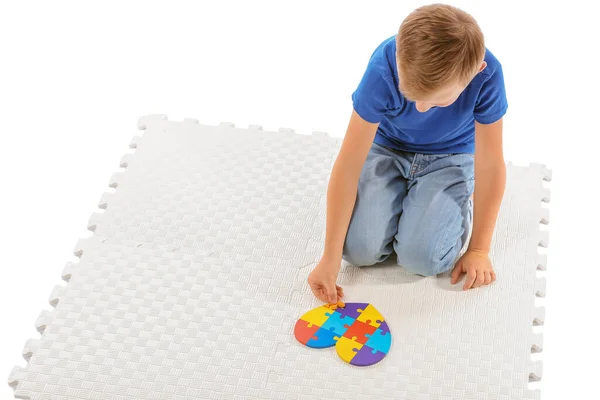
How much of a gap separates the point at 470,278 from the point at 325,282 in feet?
0.89

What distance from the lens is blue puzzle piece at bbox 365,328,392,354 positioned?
5.45 feet

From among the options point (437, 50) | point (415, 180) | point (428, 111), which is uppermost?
point (437, 50)

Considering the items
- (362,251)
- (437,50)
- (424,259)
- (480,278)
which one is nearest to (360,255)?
(362,251)

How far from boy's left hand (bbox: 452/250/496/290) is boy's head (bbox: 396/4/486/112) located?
42 cm

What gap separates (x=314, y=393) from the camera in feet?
5.28

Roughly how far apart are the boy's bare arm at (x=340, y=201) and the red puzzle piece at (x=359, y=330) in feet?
0.21

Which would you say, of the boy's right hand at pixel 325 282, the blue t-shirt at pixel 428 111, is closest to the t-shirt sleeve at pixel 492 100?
the blue t-shirt at pixel 428 111

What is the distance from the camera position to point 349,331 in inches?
66.3

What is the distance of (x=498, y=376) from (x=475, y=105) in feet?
1.54

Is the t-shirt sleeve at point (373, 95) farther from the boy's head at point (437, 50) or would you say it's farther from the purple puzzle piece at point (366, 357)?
the purple puzzle piece at point (366, 357)

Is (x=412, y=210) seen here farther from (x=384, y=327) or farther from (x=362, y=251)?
(x=384, y=327)

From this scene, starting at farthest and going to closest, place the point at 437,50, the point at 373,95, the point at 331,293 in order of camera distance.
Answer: the point at 331,293, the point at 373,95, the point at 437,50

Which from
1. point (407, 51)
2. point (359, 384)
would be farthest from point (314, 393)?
point (407, 51)

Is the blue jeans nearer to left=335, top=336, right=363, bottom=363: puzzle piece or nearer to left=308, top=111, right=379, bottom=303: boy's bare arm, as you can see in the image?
left=308, top=111, right=379, bottom=303: boy's bare arm
